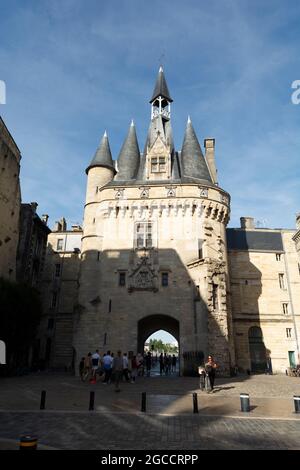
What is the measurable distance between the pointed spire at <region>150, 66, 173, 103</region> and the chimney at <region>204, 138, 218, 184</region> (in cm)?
586

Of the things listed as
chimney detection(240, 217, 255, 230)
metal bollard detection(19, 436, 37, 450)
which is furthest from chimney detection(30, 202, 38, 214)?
metal bollard detection(19, 436, 37, 450)

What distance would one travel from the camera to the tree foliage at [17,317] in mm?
19297

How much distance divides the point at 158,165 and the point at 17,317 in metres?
15.5

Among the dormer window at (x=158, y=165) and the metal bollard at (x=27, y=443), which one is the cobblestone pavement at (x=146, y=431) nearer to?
the metal bollard at (x=27, y=443)

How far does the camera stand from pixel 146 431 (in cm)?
700

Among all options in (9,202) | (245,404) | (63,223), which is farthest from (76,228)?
(245,404)

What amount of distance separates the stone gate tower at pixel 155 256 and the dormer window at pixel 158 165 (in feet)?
0.27

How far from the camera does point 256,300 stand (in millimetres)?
28391

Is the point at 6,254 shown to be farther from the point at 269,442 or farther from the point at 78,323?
the point at 269,442

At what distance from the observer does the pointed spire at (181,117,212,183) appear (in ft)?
88.4

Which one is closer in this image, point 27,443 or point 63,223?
point 27,443

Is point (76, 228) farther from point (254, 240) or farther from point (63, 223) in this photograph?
point (254, 240)

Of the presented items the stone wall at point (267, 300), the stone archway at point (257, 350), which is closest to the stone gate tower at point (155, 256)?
the stone wall at point (267, 300)

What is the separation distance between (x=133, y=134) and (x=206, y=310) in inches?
703
